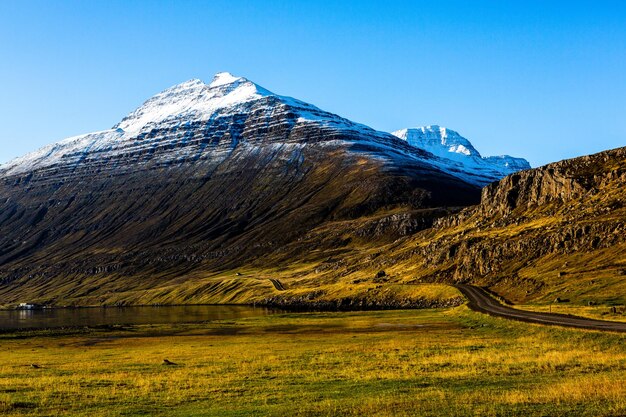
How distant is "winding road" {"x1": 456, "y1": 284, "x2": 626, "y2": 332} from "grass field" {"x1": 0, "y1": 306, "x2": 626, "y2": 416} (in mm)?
4012

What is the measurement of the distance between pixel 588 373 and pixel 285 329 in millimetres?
86211

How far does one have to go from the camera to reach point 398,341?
79.0 metres

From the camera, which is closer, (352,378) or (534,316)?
(352,378)

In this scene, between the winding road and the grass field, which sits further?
the winding road

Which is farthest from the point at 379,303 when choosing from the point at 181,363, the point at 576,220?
the point at 181,363

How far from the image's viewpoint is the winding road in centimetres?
7397

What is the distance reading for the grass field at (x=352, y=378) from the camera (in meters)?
34.0

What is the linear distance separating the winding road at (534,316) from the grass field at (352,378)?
4.01 metres

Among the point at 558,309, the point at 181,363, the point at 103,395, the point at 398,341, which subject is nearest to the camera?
the point at 103,395

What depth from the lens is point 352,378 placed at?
153 feet

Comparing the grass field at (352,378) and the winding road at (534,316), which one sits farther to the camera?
the winding road at (534,316)

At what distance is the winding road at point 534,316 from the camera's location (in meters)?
74.0

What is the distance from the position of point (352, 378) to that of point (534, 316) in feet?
194

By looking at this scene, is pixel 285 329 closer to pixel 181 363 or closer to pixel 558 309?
pixel 558 309
